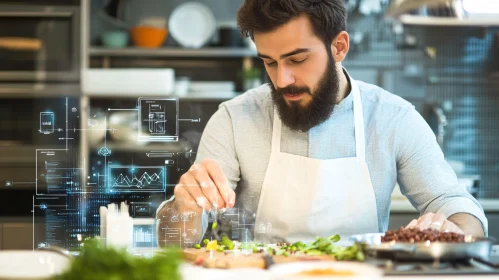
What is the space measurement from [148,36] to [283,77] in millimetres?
2112

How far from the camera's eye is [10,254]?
1354 millimetres

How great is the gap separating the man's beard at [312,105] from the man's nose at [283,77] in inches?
1.8

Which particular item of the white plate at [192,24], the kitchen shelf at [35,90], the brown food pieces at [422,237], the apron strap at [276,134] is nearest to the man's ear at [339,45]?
the apron strap at [276,134]

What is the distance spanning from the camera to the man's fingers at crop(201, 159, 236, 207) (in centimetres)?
177

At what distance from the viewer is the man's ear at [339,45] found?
2.27 metres

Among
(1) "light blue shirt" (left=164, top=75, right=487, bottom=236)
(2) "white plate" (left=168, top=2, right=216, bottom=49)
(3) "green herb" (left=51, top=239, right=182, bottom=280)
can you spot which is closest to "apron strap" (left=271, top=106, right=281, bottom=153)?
(1) "light blue shirt" (left=164, top=75, right=487, bottom=236)

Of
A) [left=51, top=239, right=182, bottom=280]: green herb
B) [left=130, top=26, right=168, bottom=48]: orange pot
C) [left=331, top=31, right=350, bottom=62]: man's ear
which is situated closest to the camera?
[left=51, top=239, right=182, bottom=280]: green herb

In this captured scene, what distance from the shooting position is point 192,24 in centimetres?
415

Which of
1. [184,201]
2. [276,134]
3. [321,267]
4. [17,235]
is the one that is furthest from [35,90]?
[321,267]

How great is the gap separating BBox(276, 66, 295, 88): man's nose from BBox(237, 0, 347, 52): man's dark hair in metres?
0.13

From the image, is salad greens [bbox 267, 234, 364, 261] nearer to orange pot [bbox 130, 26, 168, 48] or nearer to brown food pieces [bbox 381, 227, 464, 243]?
brown food pieces [bbox 381, 227, 464, 243]

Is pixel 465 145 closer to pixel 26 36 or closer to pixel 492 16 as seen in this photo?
pixel 492 16

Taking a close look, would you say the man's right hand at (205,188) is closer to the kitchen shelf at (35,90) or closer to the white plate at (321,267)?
the white plate at (321,267)

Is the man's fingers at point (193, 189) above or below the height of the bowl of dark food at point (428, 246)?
above
